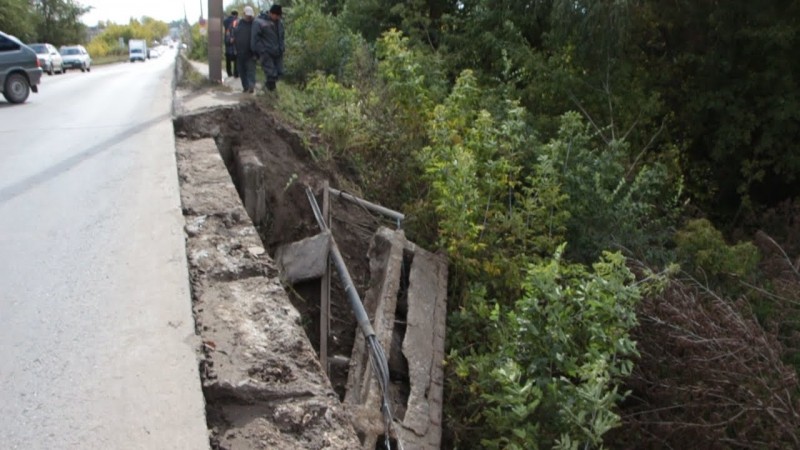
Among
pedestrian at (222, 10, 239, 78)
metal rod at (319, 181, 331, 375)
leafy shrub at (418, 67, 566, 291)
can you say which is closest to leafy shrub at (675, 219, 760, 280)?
leafy shrub at (418, 67, 566, 291)

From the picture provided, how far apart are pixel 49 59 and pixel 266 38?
3030 cm

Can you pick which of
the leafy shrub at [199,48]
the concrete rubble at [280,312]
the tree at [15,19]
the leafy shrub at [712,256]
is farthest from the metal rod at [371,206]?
the tree at [15,19]

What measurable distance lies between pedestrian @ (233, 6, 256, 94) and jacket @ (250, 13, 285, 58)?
0.92ft

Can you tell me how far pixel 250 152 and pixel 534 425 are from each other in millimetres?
5153

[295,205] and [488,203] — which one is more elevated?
[488,203]

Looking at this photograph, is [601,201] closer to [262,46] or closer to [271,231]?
[271,231]

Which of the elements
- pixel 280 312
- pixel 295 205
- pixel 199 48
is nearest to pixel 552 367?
pixel 280 312

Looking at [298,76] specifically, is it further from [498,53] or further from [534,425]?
[534,425]

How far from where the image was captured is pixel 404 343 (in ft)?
18.9

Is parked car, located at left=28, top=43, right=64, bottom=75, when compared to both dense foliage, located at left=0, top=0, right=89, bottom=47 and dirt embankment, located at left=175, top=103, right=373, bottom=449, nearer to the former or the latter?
dense foliage, located at left=0, top=0, right=89, bottom=47

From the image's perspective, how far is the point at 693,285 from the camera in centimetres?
718

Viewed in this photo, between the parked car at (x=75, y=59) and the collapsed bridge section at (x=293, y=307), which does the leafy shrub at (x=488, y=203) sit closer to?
the collapsed bridge section at (x=293, y=307)

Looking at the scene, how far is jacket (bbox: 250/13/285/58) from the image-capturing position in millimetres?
12828

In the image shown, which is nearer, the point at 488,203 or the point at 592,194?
the point at 488,203
